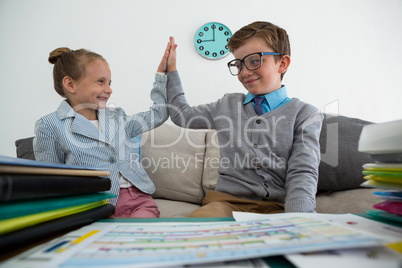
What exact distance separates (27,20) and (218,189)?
7.63 ft

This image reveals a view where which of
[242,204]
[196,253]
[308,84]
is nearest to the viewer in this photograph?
[196,253]

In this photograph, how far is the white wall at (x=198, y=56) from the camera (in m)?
2.21

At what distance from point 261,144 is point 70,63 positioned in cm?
103

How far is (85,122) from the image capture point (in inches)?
48.6

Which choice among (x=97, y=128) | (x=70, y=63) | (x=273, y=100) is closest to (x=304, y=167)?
(x=273, y=100)

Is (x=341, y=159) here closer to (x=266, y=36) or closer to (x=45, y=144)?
(x=266, y=36)

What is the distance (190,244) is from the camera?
33 cm

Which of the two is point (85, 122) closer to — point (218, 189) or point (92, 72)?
point (92, 72)

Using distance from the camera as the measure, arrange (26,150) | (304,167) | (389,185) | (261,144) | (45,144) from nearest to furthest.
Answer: (389,185)
(304,167)
(261,144)
(45,144)
(26,150)

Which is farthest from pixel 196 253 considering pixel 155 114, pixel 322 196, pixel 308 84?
pixel 308 84

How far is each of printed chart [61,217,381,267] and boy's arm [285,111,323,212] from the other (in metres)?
0.44

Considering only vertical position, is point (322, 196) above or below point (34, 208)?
below

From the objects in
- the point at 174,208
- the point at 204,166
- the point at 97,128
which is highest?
the point at 97,128

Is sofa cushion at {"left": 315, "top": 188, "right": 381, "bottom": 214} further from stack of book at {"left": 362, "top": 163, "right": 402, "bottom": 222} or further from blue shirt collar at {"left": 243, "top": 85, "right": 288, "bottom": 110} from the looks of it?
stack of book at {"left": 362, "top": 163, "right": 402, "bottom": 222}
